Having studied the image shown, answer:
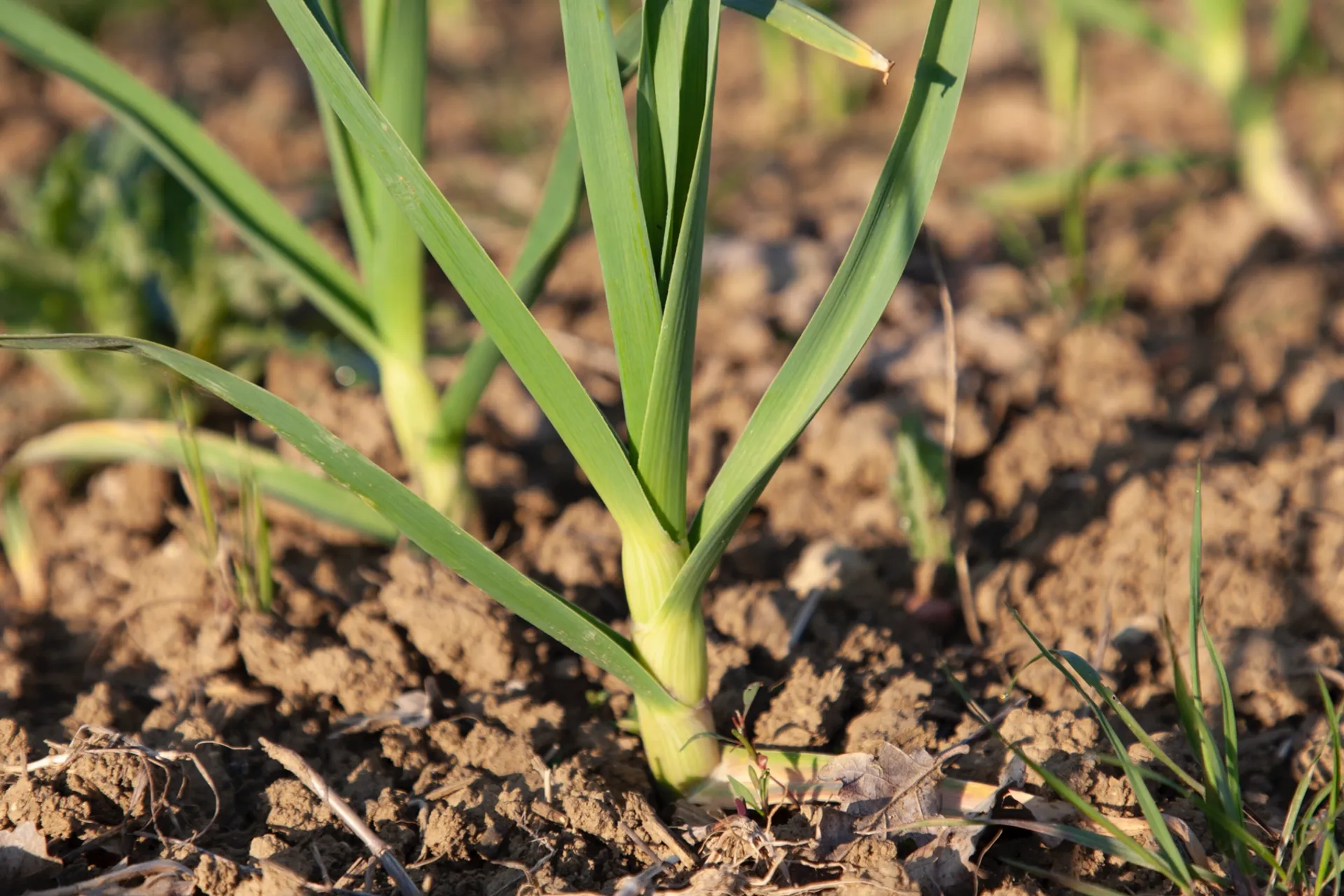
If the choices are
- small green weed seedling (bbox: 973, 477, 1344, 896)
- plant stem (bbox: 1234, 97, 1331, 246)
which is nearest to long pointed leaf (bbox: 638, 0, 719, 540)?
small green weed seedling (bbox: 973, 477, 1344, 896)

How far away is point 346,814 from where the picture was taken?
3.66 feet

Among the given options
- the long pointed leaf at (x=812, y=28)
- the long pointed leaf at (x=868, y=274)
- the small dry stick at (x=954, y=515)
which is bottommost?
the small dry stick at (x=954, y=515)

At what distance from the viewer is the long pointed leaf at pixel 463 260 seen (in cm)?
101

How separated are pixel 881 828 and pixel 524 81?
2572 mm

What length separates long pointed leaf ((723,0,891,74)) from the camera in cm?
101

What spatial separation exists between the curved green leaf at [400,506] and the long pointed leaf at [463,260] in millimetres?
132

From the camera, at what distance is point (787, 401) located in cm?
106

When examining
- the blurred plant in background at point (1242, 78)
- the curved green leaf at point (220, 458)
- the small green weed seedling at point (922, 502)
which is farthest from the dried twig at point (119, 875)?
the blurred plant in background at point (1242, 78)

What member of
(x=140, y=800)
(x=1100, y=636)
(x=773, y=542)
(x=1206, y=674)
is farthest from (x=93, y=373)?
(x=1206, y=674)

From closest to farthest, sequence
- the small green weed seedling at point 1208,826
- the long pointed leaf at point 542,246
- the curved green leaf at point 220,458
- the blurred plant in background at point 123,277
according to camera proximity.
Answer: the small green weed seedling at point 1208,826 → the long pointed leaf at point 542,246 → the curved green leaf at point 220,458 → the blurred plant in background at point 123,277

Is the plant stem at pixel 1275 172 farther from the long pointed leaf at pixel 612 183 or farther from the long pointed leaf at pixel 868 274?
the long pointed leaf at pixel 612 183

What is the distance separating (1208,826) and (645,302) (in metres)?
0.76

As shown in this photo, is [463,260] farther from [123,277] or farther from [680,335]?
[123,277]

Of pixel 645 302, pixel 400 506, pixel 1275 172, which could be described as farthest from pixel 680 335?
pixel 1275 172
